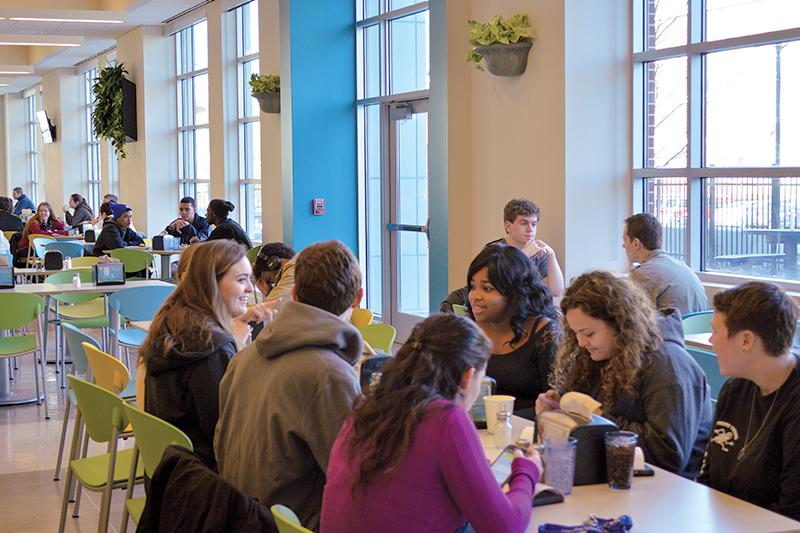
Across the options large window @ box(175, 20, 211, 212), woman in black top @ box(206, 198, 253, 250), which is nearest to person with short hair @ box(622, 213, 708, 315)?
woman in black top @ box(206, 198, 253, 250)

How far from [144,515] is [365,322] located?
2671 millimetres

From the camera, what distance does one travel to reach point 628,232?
5449 mm

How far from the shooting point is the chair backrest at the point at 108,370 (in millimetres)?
4105

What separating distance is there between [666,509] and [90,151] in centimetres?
1866

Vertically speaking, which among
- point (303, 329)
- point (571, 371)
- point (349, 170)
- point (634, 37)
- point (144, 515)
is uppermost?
point (634, 37)

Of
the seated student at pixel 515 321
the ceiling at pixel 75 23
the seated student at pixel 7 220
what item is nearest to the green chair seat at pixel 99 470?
the seated student at pixel 515 321

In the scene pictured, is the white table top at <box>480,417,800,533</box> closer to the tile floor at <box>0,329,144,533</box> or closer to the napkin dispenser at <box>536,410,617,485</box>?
the napkin dispenser at <box>536,410,617,485</box>

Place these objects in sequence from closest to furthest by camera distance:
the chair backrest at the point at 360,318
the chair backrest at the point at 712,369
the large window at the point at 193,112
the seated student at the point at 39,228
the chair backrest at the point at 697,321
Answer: the chair backrest at the point at 712,369, the chair backrest at the point at 697,321, the chair backrest at the point at 360,318, the seated student at the point at 39,228, the large window at the point at 193,112

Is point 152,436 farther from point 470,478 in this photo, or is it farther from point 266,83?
point 266,83

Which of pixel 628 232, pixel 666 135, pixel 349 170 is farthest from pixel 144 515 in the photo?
pixel 349 170

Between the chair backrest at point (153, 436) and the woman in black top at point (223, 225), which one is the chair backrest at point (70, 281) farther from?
the chair backrest at point (153, 436)

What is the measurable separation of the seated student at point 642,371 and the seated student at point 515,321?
578 millimetres

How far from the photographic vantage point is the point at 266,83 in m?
10.0

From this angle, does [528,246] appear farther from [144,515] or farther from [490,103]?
[144,515]
